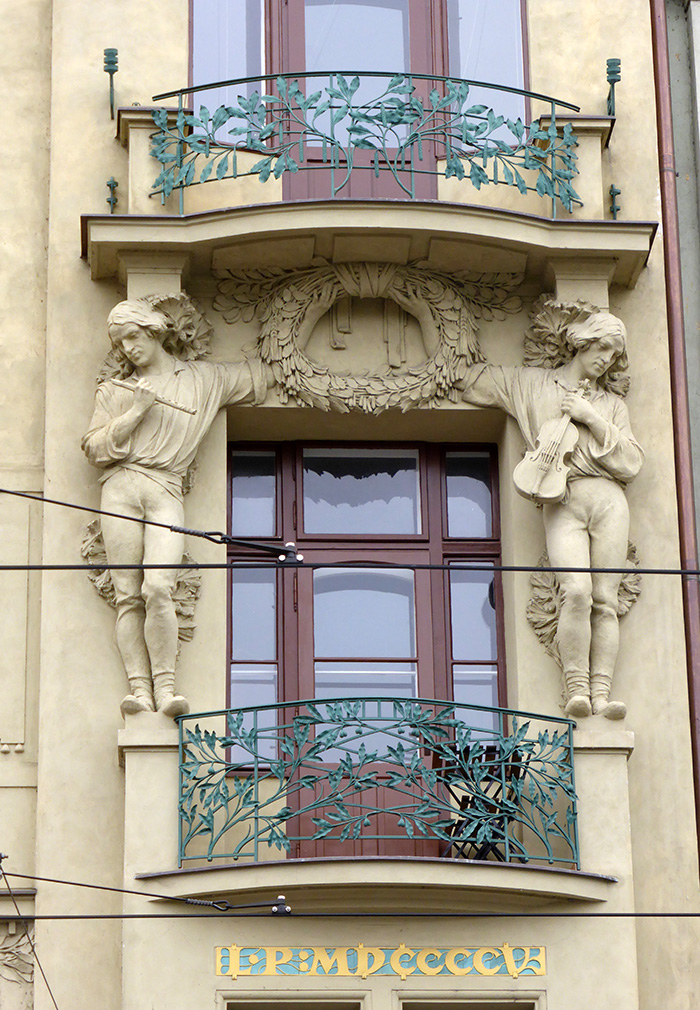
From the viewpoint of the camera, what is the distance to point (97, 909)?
554 inches

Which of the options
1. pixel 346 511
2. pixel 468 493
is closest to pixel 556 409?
pixel 468 493

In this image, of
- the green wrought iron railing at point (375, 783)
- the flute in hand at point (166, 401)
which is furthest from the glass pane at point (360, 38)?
the green wrought iron railing at point (375, 783)

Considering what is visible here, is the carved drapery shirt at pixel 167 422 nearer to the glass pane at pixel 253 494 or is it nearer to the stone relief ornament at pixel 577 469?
the glass pane at pixel 253 494

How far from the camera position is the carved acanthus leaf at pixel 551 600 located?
48.7 ft

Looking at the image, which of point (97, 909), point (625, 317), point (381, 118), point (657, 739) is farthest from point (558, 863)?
point (381, 118)

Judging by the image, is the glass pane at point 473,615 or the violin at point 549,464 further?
the glass pane at point 473,615

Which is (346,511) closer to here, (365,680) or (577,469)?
(365,680)

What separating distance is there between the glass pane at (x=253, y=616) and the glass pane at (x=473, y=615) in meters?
1.23

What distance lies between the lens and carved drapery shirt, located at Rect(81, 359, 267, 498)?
14.8 metres

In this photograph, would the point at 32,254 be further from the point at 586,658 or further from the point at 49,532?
the point at 586,658

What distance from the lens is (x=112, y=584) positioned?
48.4 feet

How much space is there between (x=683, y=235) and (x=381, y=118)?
2.40 meters

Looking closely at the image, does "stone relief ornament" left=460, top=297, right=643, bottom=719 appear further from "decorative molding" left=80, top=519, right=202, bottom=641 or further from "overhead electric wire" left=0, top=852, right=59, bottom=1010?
"overhead electric wire" left=0, top=852, right=59, bottom=1010

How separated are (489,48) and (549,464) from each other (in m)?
3.42
